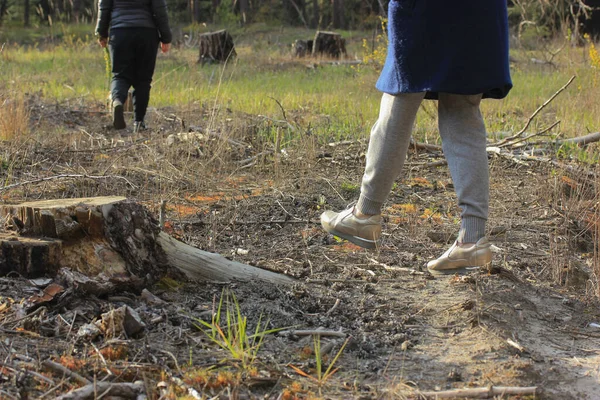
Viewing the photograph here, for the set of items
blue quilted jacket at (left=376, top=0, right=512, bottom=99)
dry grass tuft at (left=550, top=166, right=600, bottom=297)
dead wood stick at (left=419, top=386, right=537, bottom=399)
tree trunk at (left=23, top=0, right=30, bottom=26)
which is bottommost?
tree trunk at (left=23, top=0, right=30, bottom=26)

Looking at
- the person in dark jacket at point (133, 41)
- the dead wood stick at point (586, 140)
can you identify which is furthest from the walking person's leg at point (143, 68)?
the dead wood stick at point (586, 140)

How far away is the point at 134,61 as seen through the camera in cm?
771

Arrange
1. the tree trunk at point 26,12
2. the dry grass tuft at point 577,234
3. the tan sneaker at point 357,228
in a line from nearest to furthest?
1. the tan sneaker at point 357,228
2. the dry grass tuft at point 577,234
3. the tree trunk at point 26,12

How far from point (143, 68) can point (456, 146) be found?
17.2 feet

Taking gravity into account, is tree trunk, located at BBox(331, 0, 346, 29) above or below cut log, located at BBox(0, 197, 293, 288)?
below

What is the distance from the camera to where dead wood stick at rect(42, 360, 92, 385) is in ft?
6.81

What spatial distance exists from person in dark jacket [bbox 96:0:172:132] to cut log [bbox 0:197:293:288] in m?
4.62

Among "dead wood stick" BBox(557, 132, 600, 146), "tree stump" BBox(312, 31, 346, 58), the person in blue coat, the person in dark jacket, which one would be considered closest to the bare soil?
the person in blue coat

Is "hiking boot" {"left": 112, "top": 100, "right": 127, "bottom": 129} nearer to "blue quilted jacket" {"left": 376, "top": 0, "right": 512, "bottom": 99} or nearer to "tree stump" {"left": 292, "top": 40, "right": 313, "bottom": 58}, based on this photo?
"blue quilted jacket" {"left": 376, "top": 0, "right": 512, "bottom": 99}

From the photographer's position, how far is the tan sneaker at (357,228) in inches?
128

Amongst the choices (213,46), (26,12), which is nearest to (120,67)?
(213,46)

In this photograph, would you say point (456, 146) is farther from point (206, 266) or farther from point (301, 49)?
point (301, 49)

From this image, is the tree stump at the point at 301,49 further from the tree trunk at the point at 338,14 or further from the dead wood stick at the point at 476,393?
the dead wood stick at the point at 476,393

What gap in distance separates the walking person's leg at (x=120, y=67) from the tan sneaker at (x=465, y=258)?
518 centimetres
